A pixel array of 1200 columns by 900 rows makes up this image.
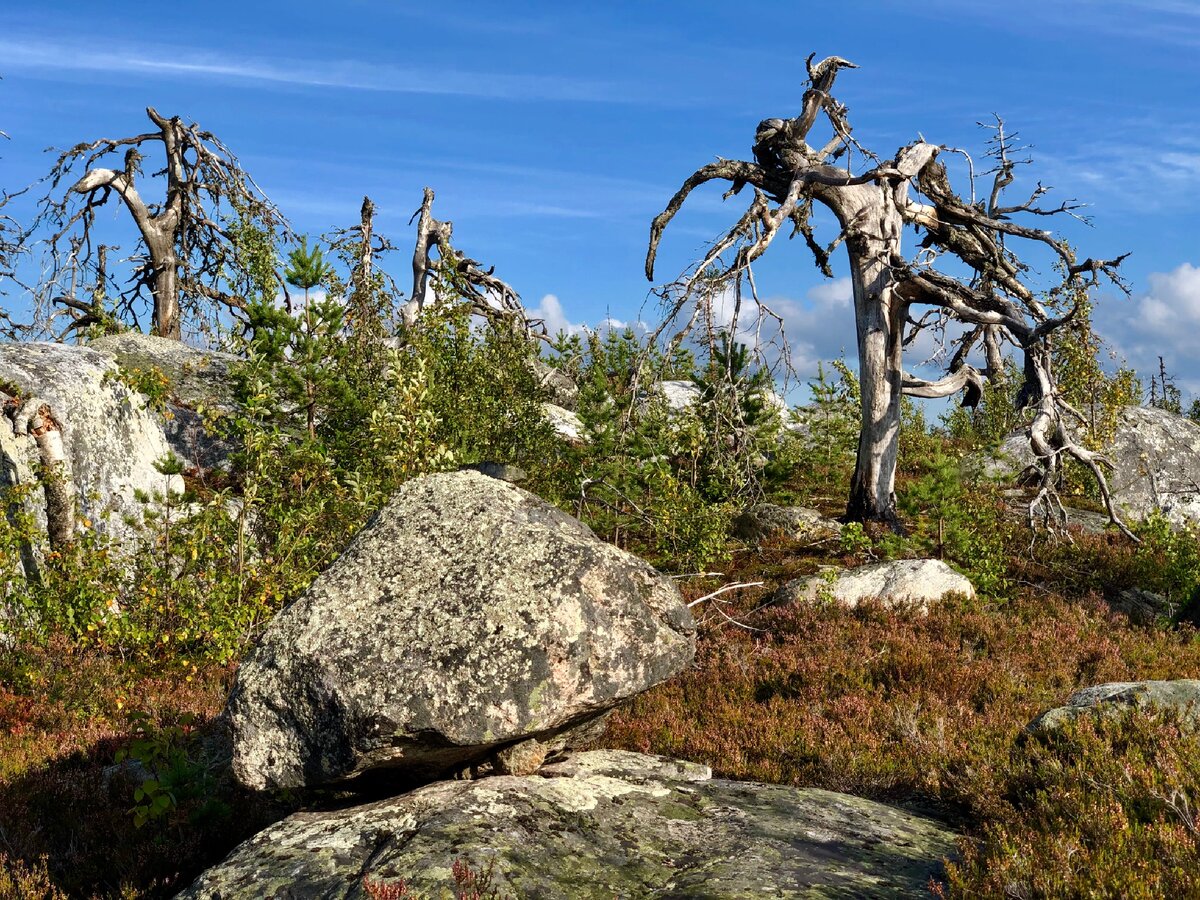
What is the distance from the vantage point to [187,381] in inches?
795

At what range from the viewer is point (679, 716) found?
31.5 feet

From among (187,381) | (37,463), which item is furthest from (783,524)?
(187,381)

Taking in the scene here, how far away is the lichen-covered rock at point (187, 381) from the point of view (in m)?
A: 18.5

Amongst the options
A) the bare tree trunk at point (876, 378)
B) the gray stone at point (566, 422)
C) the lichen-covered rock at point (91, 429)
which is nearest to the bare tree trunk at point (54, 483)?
the lichen-covered rock at point (91, 429)

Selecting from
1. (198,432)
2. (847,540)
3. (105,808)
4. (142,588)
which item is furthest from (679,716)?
(198,432)

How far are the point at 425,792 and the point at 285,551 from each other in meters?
6.03

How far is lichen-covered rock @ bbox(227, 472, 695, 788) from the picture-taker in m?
6.16

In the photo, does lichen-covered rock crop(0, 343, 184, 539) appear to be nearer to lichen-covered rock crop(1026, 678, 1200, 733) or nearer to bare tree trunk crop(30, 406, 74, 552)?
Answer: bare tree trunk crop(30, 406, 74, 552)

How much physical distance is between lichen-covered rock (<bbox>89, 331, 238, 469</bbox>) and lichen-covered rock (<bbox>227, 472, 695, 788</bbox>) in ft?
40.0

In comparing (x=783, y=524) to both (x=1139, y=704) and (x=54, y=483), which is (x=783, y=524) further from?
(x=54, y=483)

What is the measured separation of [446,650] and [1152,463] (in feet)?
70.9

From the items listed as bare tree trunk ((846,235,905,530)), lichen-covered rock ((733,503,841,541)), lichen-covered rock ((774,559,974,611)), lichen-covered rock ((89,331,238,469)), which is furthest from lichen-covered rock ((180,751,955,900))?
lichen-covered rock ((89,331,238,469))

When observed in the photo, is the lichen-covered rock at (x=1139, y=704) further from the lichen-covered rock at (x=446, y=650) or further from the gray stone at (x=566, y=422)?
the gray stone at (x=566, y=422)

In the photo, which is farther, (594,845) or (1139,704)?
(1139,704)
